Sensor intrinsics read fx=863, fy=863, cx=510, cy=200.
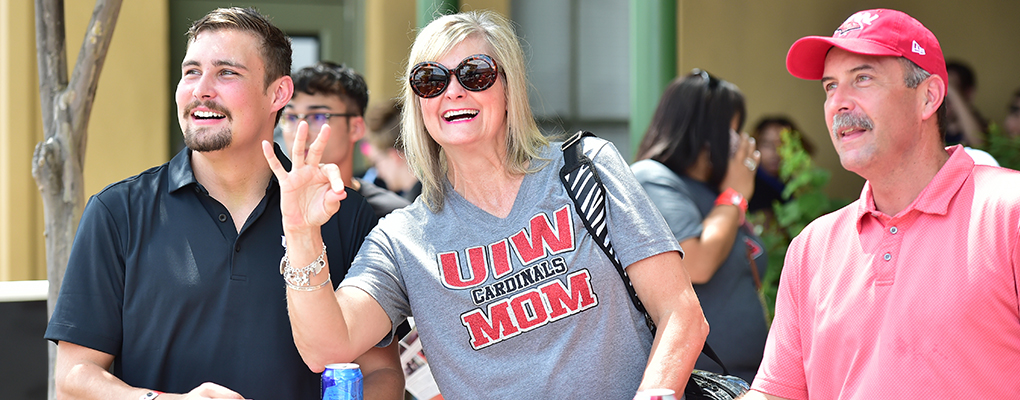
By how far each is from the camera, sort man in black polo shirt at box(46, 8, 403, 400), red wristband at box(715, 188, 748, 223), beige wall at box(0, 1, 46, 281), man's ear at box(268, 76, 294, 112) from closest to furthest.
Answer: man in black polo shirt at box(46, 8, 403, 400) → man's ear at box(268, 76, 294, 112) → red wristband at box(715, 188, 748, 223) → beige wall at box(0, 1, 46, 281)

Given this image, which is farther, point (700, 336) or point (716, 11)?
point (716, 11)

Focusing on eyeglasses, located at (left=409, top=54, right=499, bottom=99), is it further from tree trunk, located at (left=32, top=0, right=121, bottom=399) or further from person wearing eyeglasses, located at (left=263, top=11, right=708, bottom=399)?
tree trunk, located at (left=32, top=0, right=121, bottom=399)

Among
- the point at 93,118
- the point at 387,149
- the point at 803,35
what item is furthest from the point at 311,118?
the point at 803,35

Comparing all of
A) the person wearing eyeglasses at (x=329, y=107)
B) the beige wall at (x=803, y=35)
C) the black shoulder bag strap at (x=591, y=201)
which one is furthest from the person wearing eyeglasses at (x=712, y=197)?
the beige wall at (x=803, y=35)

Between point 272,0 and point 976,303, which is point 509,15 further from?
point 976,303

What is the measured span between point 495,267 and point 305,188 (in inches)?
20.8

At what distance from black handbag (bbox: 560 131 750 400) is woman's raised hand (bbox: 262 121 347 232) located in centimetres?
64

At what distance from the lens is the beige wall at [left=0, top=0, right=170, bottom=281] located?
192 inches

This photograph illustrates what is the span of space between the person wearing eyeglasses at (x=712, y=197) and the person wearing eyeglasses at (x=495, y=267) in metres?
1.09

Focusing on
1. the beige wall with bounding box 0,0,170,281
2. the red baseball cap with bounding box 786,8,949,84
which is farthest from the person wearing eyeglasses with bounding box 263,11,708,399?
the beige wall with bounding box 0,0,170,281

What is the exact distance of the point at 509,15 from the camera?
7039 mm

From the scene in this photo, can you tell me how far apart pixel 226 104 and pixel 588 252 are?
108 centimetres

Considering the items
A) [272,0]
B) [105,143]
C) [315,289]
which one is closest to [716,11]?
[272,0]

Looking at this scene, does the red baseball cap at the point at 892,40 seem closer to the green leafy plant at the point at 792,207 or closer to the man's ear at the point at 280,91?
the man's ear at the point at 280,91
